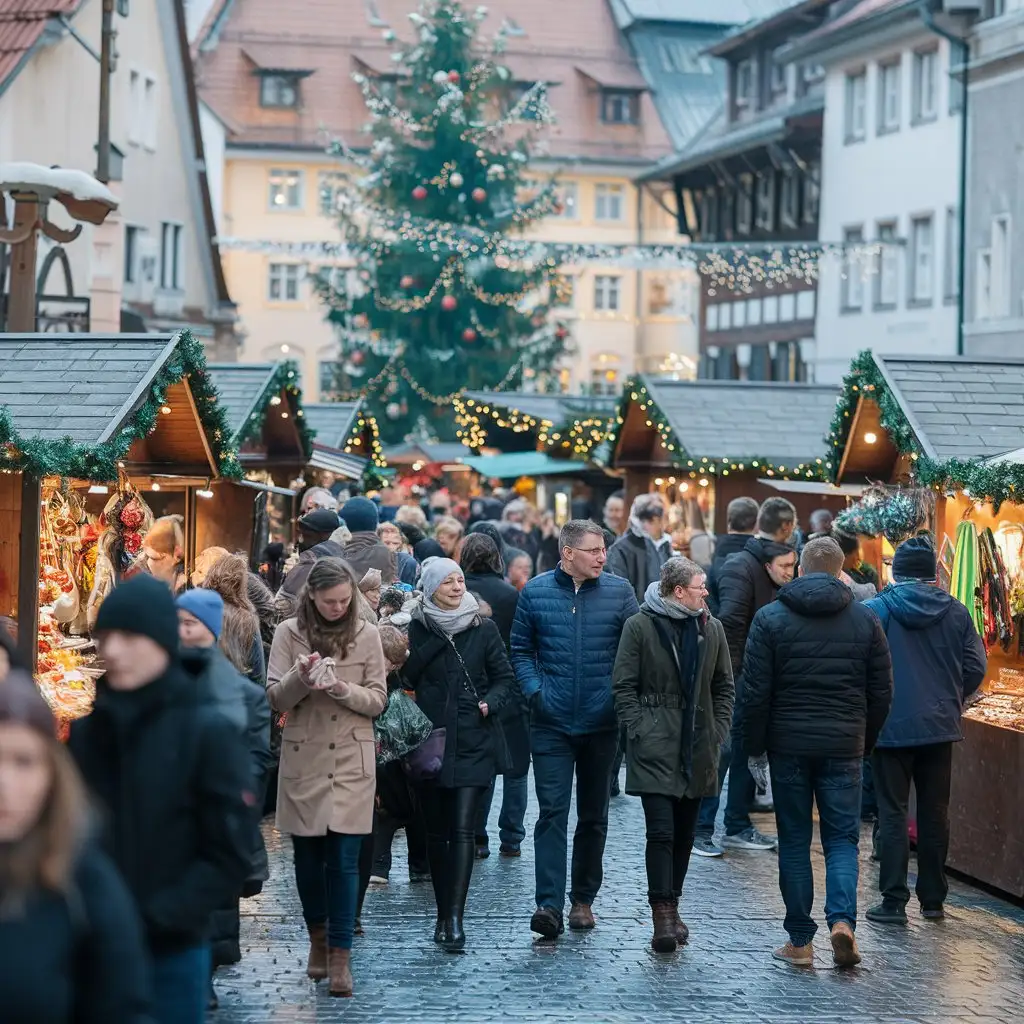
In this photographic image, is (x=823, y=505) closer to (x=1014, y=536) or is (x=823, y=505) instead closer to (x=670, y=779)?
(x=1014, y=536)

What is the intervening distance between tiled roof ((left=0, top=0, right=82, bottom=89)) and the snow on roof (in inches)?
588

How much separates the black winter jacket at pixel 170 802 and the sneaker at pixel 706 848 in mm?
7221

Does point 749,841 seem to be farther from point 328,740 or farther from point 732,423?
point 732,423

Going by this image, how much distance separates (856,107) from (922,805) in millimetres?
33667

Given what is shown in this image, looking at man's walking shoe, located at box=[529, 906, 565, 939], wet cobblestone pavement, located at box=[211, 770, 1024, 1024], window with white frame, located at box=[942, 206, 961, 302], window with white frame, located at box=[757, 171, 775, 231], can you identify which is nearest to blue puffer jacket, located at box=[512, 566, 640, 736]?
man's walking shoe, located at box=[529, 906, 565, 939]

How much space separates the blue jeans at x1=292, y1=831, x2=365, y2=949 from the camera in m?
8.63

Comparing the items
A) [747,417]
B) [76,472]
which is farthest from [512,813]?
[747,417]

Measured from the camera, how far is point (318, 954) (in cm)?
889

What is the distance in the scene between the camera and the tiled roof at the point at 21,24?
3007 cm

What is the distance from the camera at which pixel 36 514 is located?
38.7 feet

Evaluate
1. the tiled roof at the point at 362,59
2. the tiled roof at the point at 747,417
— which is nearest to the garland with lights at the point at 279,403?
the tiled roof at the point at 747,417

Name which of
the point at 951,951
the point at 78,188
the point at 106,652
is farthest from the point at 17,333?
the point at 106,652

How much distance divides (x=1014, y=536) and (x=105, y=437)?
507 cm

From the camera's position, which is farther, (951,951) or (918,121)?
(918,121)
